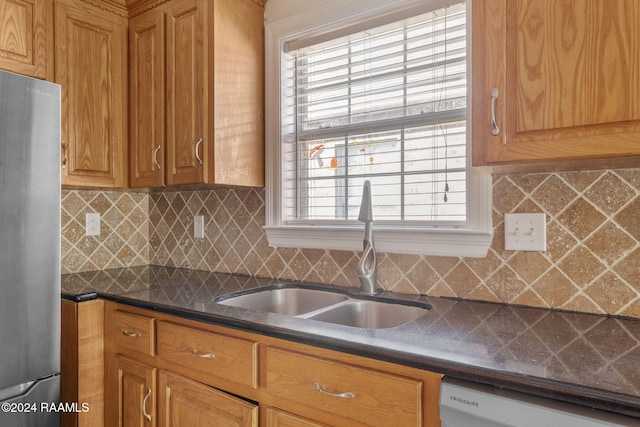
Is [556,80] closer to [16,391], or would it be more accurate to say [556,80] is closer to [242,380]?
[242,380]

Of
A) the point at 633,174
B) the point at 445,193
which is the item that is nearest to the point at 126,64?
the point at 445,193

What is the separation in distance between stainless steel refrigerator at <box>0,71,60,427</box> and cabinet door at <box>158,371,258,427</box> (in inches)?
16.4

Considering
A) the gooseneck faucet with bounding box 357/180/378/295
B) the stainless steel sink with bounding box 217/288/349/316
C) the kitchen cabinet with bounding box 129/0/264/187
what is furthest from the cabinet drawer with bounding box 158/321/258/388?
the kitchen cabinet with bounding box 129/0/264/187

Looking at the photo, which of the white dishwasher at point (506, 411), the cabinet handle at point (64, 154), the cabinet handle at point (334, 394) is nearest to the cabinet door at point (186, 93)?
the cabinet handle at point (64, 154)

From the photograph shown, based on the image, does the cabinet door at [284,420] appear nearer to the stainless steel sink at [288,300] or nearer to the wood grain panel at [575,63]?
the stainless steel sink at [288,300]

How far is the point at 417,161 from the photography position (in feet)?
5.54

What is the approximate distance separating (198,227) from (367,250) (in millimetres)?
1108

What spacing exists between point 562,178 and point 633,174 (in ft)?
0.60

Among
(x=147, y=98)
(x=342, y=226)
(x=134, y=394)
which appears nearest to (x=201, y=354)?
(x=134, y=394)

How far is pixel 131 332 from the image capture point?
1638mm

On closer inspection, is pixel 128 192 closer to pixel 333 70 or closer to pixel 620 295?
pixel 333 70

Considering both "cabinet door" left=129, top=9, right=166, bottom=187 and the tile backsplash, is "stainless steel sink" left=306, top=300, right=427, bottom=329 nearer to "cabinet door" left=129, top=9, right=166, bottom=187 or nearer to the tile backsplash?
the tile backsplash

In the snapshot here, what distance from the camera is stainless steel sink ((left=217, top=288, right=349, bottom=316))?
1.76 metres

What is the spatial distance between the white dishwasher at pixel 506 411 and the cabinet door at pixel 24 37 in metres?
2.08
